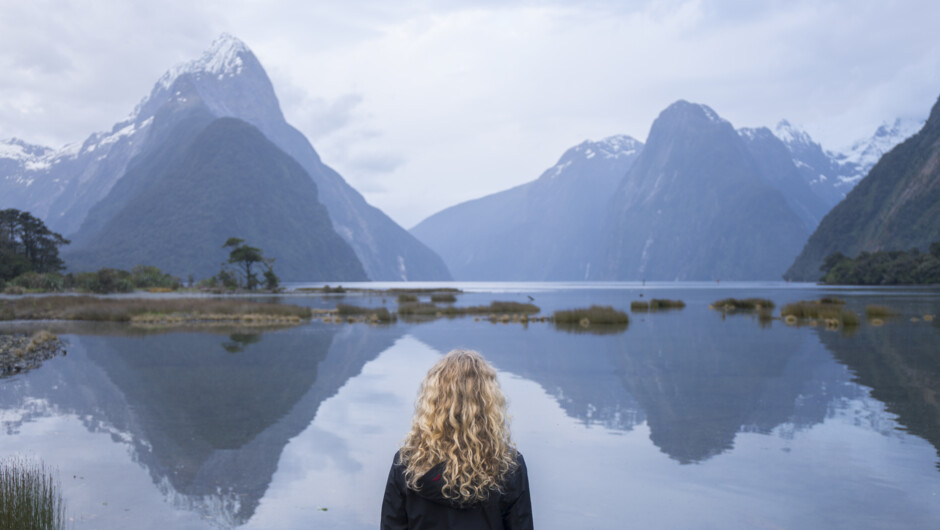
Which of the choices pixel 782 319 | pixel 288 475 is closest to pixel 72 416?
pixel 288 475

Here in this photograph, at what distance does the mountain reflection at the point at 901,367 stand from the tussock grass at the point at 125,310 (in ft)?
114

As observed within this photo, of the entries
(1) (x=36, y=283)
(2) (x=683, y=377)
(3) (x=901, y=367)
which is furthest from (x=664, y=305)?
(1) (x=36, y=283)

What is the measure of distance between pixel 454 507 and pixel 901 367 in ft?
80.8

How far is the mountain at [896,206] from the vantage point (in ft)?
466

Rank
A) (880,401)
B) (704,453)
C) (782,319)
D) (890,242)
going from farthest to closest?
(890,242) < (782,319) < (880,401) < (704,453)

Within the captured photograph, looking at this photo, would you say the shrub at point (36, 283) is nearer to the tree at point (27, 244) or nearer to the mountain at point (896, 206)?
the tree at point (27, 244)

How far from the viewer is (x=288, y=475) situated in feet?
37.9

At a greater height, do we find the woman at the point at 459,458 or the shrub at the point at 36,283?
the shrub at the point at 36,283

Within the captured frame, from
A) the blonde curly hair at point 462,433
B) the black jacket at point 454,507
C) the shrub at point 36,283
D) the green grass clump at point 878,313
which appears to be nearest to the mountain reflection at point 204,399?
the black jacket at point 454,507

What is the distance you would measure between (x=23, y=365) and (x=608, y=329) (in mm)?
29868

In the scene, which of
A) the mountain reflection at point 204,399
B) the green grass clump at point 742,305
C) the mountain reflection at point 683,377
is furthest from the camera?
the green grass clump at point 742,305

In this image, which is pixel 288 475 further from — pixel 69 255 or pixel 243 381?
pixel 69 255

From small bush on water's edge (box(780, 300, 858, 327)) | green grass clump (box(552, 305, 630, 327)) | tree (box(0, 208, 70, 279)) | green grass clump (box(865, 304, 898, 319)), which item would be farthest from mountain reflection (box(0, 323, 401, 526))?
tree (box(0, 208, 70, 279))

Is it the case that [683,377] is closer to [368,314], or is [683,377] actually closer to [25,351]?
[25,351]
